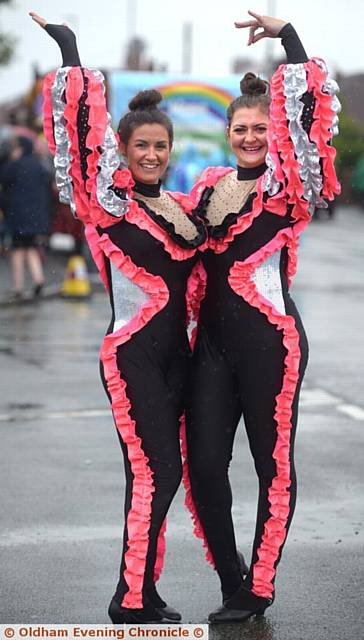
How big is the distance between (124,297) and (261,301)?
0.48 metres

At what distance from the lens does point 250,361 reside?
445cm

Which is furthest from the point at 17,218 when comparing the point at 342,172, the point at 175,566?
the point at 342,172

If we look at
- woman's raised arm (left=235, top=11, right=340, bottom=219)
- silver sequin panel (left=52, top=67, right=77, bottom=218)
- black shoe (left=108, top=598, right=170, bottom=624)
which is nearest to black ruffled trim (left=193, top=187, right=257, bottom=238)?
woman's raised arm (left=235, top=11, right=340, bottom=219)

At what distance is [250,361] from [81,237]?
15.5 m

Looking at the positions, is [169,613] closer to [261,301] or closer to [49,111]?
[261,301]

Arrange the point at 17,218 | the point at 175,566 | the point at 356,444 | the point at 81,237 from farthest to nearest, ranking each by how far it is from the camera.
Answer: the point at 81,237
the point at 17,218
the point at 356,444
the point at 175,566

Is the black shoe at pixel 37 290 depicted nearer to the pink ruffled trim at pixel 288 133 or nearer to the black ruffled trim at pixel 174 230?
the black ruffled trim at pixel 174 230

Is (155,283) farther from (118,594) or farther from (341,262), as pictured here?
(341,262)

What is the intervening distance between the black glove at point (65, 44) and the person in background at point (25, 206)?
34.2 feet

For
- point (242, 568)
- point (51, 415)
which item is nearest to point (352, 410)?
point (51, 415)

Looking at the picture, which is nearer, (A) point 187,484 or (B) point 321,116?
(B) point 321,116

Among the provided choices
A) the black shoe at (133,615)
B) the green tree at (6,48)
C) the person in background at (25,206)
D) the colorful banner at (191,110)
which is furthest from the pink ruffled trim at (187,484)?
the green tree at (6,48)

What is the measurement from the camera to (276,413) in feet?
14.6

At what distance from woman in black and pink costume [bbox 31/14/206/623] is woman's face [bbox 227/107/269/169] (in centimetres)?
31
